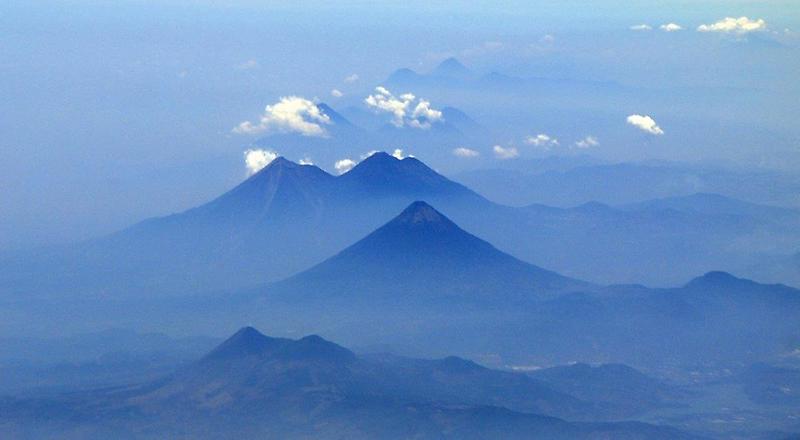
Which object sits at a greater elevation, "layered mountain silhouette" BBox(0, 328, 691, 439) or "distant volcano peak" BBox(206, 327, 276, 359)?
"distant volcano peak" BBox(206, 327, 276, 359)

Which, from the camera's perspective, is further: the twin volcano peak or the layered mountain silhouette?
the twin volcano peak

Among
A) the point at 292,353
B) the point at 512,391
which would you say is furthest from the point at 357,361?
the point at 512,391

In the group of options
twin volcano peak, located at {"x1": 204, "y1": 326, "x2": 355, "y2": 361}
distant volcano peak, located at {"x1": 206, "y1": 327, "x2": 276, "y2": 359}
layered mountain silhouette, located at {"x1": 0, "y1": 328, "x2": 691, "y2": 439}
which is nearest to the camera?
layered mountain silhouette, located at {"x1": 0, "y1": 328, "x2": 691, "y2": 439}

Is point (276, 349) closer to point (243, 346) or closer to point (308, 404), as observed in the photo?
point (243, 346)

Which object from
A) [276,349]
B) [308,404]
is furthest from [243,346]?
[308,404]

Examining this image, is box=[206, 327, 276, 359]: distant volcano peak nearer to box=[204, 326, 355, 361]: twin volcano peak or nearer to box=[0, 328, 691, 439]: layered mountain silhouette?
box=[204, 326, 355, 361]: twin volcano peak

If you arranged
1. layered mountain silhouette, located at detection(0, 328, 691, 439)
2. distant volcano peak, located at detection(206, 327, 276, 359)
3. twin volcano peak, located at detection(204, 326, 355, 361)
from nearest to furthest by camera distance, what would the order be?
layered mountain silhouette, located at detection(0, 328, 691, 439) → twin volcano peak, located at detection(204, 326, 355, 361) → distant volcano peak, located at detection(206, 327, 276, 359)

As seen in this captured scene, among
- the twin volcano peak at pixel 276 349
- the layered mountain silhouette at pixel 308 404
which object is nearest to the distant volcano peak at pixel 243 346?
Result: the twin volcano peak at pixel 276 349

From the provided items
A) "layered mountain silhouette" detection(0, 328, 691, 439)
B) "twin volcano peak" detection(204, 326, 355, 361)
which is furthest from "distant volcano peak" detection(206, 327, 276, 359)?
"layered mountain silhouette" detection(0, 328, 691, 439)
